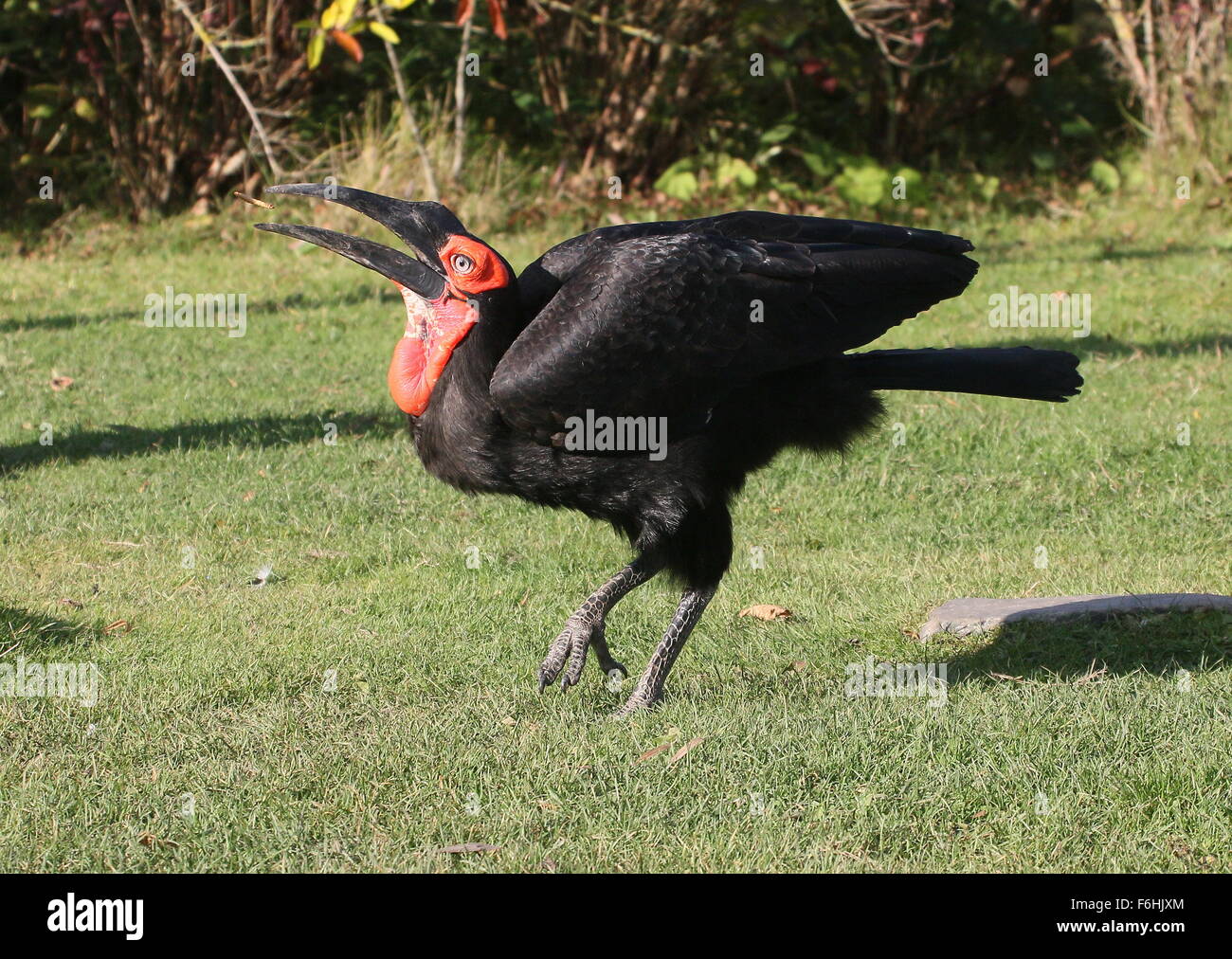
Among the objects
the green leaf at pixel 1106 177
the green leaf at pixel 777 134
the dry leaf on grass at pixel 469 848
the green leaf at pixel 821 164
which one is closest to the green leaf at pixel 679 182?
the green leaf at pixel 777 134

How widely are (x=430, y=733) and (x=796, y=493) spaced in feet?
10.2

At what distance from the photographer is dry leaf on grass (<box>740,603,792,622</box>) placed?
552 cm

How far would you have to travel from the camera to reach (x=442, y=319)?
14.6ft

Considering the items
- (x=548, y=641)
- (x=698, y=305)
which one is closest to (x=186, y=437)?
(x=548, y=641)

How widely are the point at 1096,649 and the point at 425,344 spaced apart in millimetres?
2622

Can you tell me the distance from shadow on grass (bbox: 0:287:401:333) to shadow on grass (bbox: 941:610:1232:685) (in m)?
7.10

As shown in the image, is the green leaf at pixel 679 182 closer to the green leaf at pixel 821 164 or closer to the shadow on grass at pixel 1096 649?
the green leaf at pixel 821 164

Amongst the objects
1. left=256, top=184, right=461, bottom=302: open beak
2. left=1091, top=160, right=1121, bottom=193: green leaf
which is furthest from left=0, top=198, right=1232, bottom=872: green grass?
left=1091, top=160, right=1121, bottom=193: green leaf

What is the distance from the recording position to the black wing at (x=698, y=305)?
14.1 ft

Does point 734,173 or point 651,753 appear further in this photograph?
point 734,173

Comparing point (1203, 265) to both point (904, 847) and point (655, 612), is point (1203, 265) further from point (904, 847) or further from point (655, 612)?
point (904, 847)

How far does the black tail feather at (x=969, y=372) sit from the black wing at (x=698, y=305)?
139 mm

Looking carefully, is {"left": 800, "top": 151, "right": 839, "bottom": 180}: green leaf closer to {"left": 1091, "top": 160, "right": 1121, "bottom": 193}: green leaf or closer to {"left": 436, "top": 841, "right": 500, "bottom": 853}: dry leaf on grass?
{"left": 1091, "top": 160, "right": 1121, "bottom": 193}: green leaf

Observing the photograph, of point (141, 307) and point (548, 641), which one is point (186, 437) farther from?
point (141, 307)
